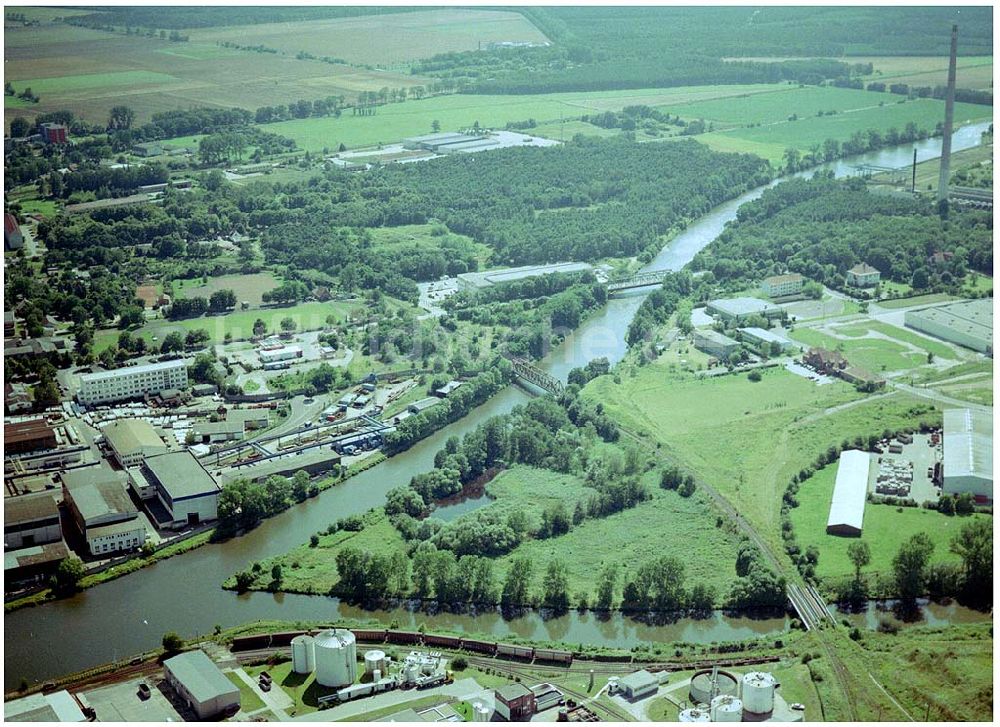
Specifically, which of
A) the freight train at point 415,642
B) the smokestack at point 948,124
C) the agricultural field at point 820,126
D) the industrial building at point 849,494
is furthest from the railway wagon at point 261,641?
the agricultural field at point 820,126

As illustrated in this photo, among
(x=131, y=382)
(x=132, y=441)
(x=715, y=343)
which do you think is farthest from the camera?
(x=715, y=343)

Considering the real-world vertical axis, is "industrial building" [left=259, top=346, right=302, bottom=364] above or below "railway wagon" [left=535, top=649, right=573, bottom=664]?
above

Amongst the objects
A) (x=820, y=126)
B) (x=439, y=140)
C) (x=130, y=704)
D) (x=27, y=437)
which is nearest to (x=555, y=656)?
(x=130, y=704)

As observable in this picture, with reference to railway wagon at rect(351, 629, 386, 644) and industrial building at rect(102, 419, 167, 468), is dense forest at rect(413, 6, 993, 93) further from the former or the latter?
railway wagon at rect(351, 629, 386, 644)

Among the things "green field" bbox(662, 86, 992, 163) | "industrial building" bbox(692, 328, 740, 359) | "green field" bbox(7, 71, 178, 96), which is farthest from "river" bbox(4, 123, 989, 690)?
"green field" bbox(662, 86, 992, 163)

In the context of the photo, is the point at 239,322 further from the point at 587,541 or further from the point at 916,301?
the point at 916,301

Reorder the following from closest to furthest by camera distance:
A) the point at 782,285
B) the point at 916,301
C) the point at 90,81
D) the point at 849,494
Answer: the point at 849,494 → the point at 916,301 → the point at 782,285 → the point at 90,81
